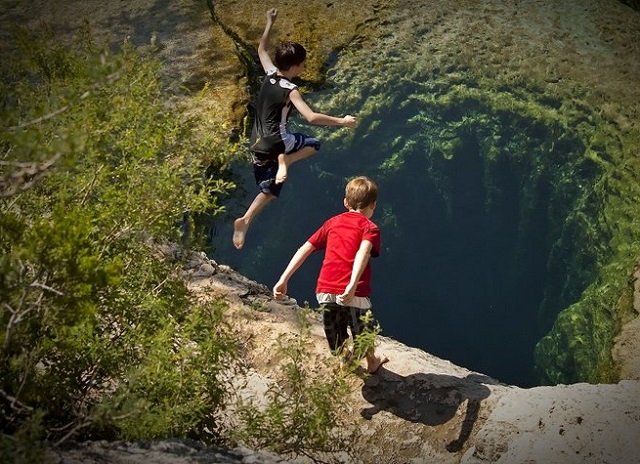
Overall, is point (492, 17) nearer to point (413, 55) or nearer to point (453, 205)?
point (413, 55)

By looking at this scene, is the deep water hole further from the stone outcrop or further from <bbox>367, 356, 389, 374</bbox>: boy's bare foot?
<bbox>367, 356, 389, 374</bbox>: boy's bare foot

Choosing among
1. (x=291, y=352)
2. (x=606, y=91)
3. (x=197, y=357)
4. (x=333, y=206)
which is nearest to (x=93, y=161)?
(x=197, y=357)

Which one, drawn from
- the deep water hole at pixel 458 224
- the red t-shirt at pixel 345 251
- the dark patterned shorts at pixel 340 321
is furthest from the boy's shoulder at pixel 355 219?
the deep water hole at pixel 458 224

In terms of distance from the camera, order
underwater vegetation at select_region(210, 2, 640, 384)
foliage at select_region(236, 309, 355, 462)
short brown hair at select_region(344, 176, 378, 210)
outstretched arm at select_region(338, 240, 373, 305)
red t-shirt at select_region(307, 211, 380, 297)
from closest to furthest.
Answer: foliage at select_region(236, 309, 355, 462)
outstretched arm at select_region(338, 240, 373, 305)
red t-shirt at select_region(307, 211, 380, 297)
short brown hair at select_region(344, 176, 378, 210)
underwater vegetation at select_region(210, 2, 640, 384)

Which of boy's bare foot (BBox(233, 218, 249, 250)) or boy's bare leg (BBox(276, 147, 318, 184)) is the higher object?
boy's bare leg (BBox(276, 147, 318, 184))

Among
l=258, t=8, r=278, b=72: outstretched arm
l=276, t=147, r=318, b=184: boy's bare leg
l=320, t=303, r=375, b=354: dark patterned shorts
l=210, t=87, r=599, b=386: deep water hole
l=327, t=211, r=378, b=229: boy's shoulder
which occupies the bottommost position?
l=210, t=87, r=599, b=386: deep water hole

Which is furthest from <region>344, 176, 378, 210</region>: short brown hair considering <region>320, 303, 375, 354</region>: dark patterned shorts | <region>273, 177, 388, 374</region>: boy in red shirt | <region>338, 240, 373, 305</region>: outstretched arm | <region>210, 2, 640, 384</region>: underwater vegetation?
<region>210, 2, 640, 384</region>: underwater vegetation

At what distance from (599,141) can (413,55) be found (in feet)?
6.26

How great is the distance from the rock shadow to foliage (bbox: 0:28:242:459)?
3.63 ft

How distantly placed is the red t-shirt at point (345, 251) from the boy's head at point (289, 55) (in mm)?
Answer: 1067

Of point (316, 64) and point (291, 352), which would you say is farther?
point (316, 64)

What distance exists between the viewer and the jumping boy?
4391 millimetres

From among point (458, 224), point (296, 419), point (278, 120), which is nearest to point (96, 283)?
point (296, 419)

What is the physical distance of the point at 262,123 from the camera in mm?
4605
